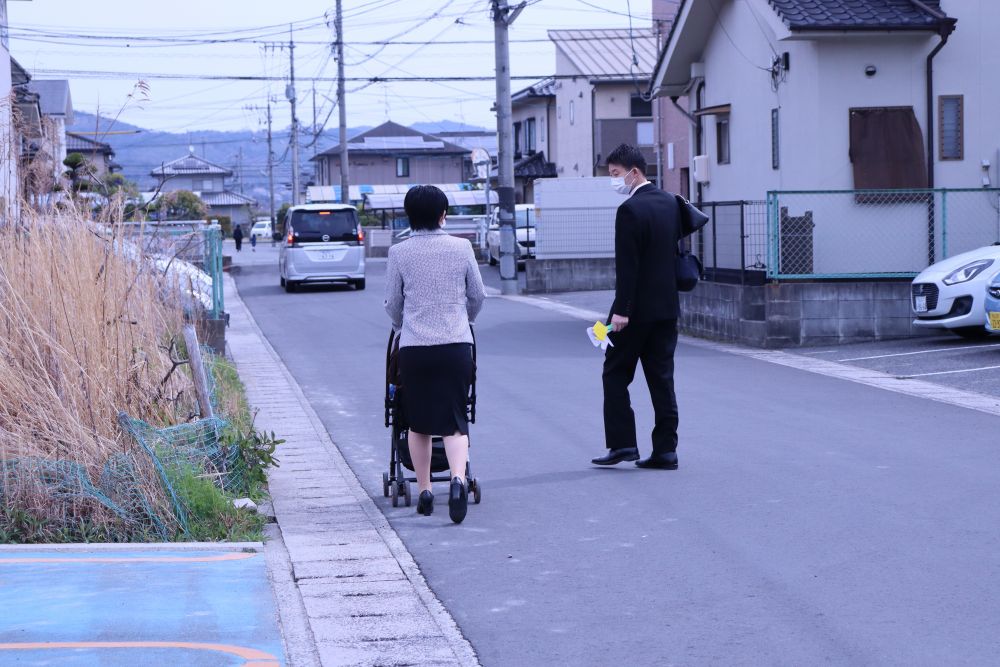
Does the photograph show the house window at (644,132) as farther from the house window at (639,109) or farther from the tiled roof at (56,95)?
the tiled roof at (56,95)

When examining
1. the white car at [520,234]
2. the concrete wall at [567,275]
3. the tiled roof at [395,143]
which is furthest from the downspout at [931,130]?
the tiled roof at [395,143]

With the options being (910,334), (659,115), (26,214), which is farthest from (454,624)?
(659,115)

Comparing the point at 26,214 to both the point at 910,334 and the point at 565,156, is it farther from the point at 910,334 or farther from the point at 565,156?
the point at 565,156

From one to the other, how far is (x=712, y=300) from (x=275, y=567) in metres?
11.6

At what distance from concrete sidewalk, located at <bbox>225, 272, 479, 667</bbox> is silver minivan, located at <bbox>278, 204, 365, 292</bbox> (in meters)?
19.0

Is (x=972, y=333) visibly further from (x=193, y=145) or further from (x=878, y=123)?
(x=193, y=145)

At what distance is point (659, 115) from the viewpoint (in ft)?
108

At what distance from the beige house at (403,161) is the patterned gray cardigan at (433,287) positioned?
253 feet

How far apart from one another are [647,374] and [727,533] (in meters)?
1.73

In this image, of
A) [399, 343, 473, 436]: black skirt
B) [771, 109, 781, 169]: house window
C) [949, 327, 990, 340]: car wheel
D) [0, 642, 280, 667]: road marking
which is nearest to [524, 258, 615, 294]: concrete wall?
[771, 109, 781, 169]: house window

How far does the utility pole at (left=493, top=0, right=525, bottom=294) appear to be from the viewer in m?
26.2

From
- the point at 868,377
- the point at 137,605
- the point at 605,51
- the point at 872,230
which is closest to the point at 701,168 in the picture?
the point at 872,230

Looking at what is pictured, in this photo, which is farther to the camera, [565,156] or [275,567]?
[565,156]

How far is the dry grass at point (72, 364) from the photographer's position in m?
6.14
